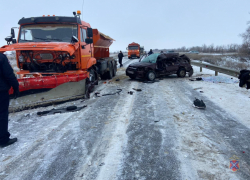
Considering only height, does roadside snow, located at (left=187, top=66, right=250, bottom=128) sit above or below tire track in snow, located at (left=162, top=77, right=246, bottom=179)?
above

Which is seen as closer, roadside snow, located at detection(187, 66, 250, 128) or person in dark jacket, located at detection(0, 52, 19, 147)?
person in dark jacket, located at detection(0, 52, 19, 147)

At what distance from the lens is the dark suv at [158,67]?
11.0m

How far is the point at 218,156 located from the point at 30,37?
7.02 meters

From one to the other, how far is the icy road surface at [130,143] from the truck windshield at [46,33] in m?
2.64

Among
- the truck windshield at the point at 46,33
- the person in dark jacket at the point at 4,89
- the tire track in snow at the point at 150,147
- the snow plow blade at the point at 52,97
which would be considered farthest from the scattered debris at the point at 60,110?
the truck windshield at the point at 46,33

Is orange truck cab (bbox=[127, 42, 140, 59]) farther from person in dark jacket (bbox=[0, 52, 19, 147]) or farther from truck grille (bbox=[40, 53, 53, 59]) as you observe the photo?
person in dark jacket (bbox=[0, 52, 19, 147])

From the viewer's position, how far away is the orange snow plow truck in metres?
5.97

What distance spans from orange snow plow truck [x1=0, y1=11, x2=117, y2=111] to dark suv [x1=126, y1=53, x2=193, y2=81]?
4153 millimetres

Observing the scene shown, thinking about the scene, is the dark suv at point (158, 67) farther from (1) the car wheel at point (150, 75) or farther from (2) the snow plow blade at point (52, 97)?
(2) the snow plow blade at point (52, 97)

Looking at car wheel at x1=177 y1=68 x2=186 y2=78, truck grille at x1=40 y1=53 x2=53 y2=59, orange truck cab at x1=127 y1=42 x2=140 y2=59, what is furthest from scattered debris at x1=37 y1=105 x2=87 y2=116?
orange truck cab at x1=127 y1=42 x2=140 y2=59

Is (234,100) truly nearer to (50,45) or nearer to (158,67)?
(158,67)

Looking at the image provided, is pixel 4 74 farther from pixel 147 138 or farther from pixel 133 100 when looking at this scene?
pixel 133 100

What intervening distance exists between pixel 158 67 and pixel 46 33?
683 centimetres

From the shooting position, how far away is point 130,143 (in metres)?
3.73
